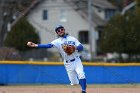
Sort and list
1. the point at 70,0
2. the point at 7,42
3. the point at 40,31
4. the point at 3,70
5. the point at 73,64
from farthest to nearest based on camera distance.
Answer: the point at 40,31 < the point at 70,0 < the point at 7,42 < the point at 3,70 < the point at 73,64

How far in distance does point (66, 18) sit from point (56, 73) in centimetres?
4519

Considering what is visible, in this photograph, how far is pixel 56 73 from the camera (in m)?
23.5

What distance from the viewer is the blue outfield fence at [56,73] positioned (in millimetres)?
23281

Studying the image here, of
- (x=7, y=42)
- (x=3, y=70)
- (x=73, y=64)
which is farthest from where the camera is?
(x=7, y=42)

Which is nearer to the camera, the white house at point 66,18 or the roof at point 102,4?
the white house at point 66,18

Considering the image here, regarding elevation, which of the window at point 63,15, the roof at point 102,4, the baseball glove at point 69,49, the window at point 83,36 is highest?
the roof at point 102,4

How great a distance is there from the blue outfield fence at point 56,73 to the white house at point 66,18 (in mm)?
42172

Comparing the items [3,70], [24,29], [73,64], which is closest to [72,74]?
[73,64]

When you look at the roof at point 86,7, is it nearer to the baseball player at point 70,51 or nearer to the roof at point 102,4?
the roof at point 102,4

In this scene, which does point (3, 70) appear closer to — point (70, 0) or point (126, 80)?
point (126, 80)

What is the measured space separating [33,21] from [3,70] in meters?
46.5

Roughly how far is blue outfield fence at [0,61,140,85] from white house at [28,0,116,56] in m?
42.2

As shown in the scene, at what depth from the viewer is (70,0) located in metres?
65.9

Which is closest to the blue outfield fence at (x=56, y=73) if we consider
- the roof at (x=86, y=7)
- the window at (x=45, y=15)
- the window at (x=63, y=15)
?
the roof at (x=86, y=7)
